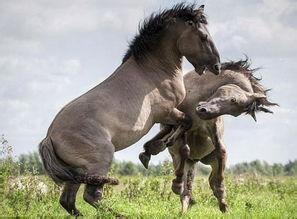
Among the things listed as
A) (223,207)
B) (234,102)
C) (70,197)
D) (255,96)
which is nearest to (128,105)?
(70,197)

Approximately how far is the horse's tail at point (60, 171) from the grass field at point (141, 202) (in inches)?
16.7

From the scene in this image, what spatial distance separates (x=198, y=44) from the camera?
428 inches

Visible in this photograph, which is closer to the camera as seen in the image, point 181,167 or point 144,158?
point 144,158

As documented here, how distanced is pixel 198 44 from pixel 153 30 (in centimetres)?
78

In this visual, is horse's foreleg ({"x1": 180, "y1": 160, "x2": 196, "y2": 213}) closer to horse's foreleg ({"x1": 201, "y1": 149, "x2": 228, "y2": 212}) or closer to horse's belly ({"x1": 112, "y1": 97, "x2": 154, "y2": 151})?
horse's foreleg ({"x1": 201, "y1": 149, "x2": 228, "y2": 212})

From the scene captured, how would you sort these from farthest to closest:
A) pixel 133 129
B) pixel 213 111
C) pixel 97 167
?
pixel 213 111 → pixel 133 129 → pixel 97 167

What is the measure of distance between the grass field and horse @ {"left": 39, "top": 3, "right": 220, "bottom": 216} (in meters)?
0.67

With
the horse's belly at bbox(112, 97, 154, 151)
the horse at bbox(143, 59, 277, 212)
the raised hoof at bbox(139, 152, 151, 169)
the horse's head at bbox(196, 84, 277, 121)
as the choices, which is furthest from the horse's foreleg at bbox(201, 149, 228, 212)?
the horse's belly at bbox(112, 97, 154, 151)

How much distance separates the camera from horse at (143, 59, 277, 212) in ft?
38.2

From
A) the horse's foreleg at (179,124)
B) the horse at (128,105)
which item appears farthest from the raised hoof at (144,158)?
the horse at (128,105)

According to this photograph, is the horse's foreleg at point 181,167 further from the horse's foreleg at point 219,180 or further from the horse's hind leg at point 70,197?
the horse's hind leg at point 70,197

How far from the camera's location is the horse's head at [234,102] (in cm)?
1146

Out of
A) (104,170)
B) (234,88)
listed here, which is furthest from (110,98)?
(234,88)

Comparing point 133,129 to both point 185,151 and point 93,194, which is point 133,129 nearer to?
point 93,194
